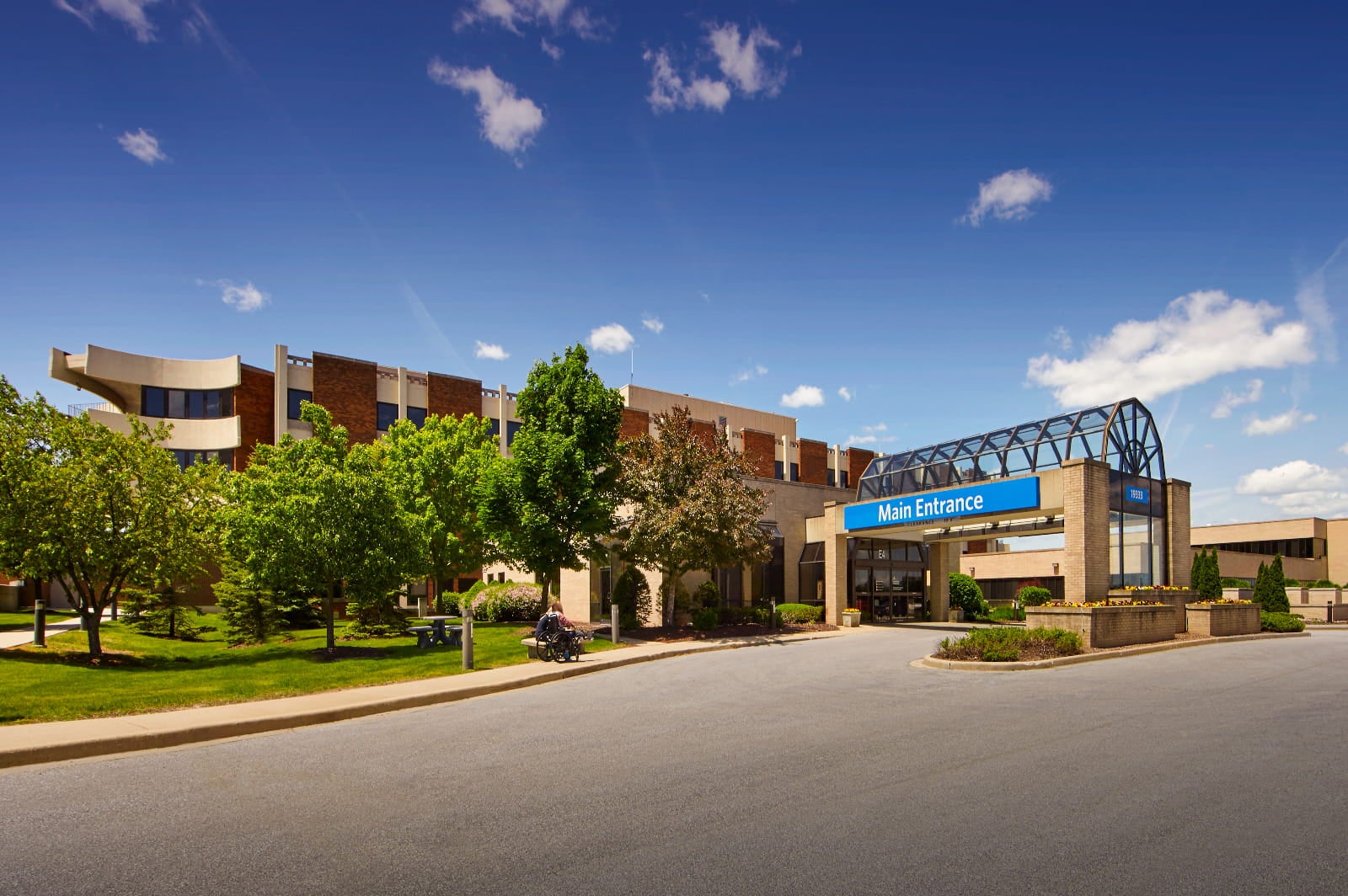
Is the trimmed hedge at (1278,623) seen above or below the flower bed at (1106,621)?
below

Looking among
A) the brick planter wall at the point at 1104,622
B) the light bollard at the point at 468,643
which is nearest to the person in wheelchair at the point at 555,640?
the light bollard at the point at 468,643

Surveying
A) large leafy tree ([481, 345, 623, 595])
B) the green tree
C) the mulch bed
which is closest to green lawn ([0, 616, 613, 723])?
the green tree

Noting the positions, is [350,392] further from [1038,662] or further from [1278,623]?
[1278,623]

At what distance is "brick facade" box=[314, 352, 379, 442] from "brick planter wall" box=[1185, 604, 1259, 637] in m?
41.6

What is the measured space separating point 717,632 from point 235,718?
60.8 feet

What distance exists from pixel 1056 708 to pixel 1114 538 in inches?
603

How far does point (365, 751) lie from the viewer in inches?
372

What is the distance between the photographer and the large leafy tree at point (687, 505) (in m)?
25.9

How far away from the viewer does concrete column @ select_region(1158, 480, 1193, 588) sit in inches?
1045

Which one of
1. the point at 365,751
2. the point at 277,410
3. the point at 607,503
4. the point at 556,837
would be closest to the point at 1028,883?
the point at 556,837

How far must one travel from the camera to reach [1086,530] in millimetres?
23234

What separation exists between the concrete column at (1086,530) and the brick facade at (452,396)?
120 feet

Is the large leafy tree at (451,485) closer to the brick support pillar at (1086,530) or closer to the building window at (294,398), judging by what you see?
the building window at (294,398)

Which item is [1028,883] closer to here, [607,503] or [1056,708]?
[1056,708]
